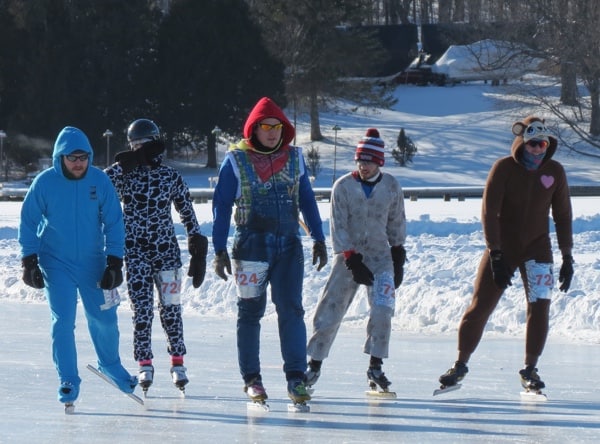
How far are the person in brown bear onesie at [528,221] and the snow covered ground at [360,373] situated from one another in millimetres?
393

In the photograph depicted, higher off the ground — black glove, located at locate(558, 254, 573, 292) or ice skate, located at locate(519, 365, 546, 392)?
black glove, located at locate(558, 254, 573, 292)

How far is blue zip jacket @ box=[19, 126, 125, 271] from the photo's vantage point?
6422mm

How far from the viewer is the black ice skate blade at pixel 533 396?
6.96 meters

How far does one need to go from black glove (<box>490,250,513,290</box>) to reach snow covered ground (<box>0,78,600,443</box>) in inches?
23.6

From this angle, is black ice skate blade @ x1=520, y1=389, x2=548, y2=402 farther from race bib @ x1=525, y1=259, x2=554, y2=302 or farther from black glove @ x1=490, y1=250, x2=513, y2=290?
black glove @ x1=490, y1=250, x2=513, y2=290

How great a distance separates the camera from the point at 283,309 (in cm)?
662

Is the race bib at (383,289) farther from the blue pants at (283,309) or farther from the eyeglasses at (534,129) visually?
the eyeglasses at (534,129)

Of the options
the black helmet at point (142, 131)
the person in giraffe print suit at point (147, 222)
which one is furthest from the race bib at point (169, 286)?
the black helmet at point (142, 131)

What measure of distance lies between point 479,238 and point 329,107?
134 ft

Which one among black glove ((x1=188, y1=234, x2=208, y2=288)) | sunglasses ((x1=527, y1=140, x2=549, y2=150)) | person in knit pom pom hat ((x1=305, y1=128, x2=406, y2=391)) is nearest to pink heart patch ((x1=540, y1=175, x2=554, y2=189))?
sunglasses ((x1=527, y1=140, x2=549, y2=150))

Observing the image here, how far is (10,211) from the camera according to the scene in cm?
2317

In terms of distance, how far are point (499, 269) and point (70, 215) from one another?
6.98ft

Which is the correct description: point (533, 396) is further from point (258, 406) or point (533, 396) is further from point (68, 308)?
point (68, 308)

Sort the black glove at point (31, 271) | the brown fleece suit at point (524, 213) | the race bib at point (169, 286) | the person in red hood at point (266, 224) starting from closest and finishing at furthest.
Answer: the black glove at point (31, 271) → the person in red hood at point (266, 224) → the brown fleece suit at point (524, 213) → the race bib at point (169, 286)
